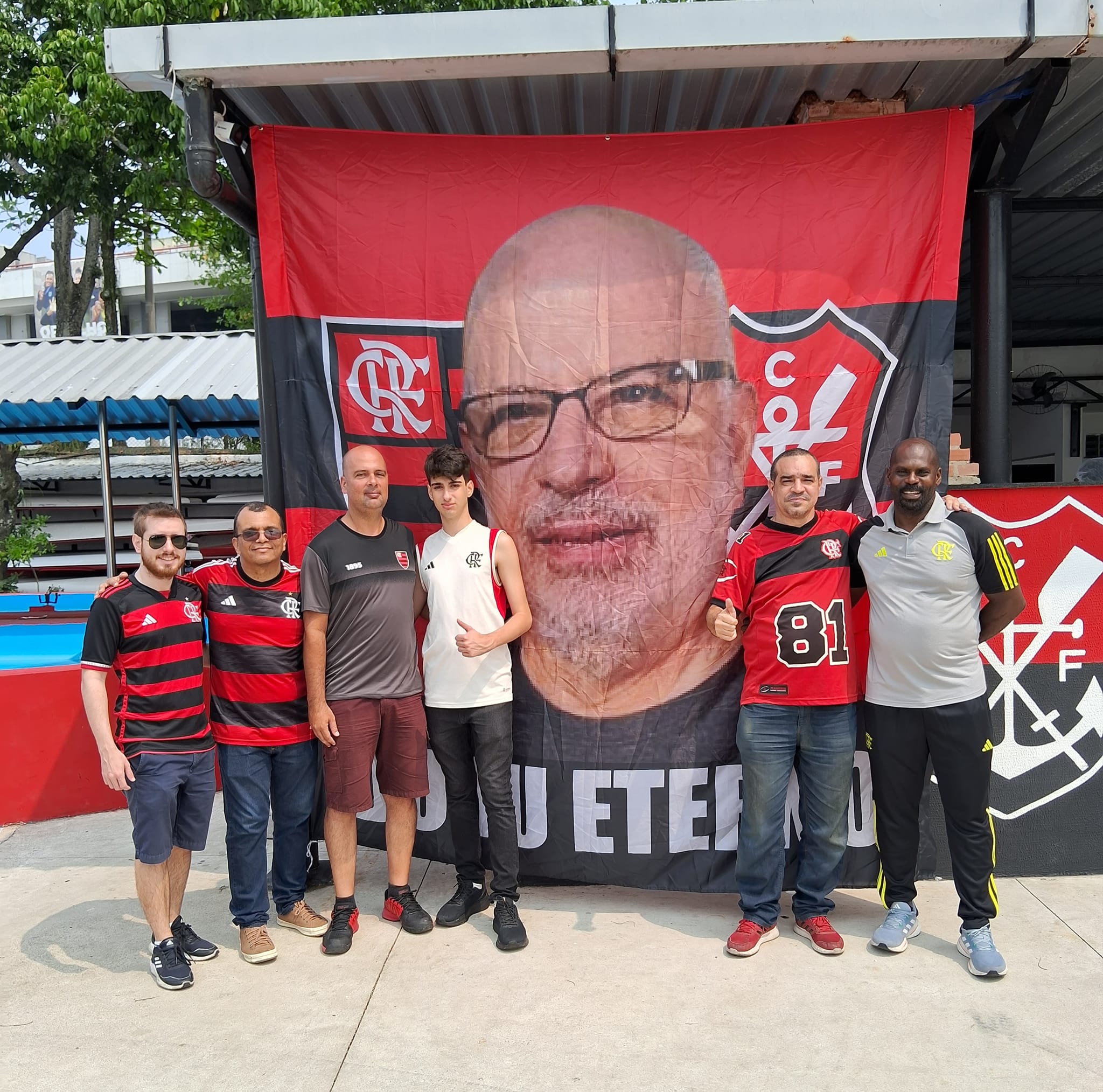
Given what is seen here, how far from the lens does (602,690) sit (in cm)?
386

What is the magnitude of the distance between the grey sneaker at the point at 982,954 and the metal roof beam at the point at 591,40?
3.37 m

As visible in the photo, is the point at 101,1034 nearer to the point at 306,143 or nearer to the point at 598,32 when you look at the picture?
the point at 306,143

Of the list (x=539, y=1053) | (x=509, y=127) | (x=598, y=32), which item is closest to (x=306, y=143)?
(x=509, y=127)

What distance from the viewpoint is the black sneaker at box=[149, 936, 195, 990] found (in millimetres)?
3305

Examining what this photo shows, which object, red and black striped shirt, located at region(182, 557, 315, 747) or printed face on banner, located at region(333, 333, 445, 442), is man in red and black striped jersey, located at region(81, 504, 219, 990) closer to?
red and black striped shirt, located at region(182, 557, 315, 747)

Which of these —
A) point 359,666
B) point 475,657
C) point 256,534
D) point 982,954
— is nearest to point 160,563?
point 256,534

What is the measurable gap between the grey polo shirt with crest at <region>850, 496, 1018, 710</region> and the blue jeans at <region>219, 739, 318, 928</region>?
92.8 inches

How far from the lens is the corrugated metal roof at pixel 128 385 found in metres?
11.0

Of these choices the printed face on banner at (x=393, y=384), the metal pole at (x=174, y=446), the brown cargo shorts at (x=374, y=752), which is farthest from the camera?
the metal pole at (x=174, y=446)

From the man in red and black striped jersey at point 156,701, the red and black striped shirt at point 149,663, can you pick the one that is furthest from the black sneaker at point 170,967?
the red and black striped shirt at point 149,663

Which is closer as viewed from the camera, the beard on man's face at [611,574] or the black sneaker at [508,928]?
the black sneaker at [508,928]

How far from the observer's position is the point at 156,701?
3328mm

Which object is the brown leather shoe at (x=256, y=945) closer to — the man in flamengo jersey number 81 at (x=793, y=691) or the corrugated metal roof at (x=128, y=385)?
the man in flamengo jersey number 81 at (x=793, y=691)

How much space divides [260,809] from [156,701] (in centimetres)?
61
